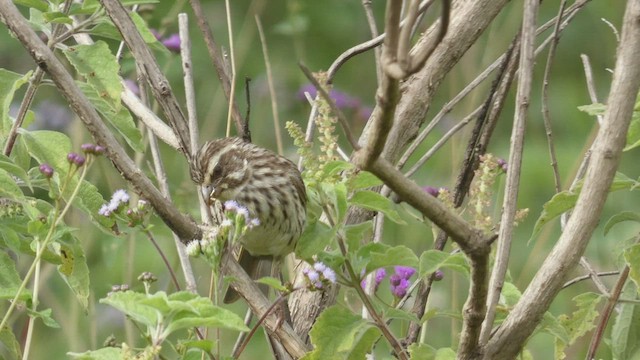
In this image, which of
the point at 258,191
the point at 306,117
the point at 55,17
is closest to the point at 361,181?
the point at 55,17

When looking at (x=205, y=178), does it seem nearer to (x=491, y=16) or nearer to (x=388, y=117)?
(x=491, y=16)

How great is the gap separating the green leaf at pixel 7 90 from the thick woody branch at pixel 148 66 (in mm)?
219

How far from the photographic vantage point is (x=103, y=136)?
227cm

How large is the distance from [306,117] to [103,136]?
300 centimetres

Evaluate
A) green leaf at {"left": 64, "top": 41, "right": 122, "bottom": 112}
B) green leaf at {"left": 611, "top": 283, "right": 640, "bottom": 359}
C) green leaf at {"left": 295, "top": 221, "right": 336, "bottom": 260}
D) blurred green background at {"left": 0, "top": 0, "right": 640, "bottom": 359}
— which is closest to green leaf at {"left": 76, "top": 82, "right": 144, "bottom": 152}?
green leaf at {"left": 64, "top": 41, "right": 122, "bottom": 112}

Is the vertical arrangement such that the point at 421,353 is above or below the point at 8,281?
below

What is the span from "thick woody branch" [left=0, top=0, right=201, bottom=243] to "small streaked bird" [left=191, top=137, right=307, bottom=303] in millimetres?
789

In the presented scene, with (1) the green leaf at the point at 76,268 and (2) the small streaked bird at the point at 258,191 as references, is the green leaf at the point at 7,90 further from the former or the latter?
(2) the small streaked bird at the point at 258,191

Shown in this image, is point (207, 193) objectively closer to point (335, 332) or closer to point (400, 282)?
point (400, 282)

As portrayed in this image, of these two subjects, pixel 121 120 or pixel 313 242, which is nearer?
pixel 313 242

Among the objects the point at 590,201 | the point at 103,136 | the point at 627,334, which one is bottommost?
the point at 627,334

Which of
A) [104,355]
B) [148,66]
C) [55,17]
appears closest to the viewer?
[104,355]

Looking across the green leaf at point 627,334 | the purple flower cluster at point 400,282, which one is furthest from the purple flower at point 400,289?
the green leaf at point 627,334

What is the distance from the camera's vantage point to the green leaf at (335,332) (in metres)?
2.25
